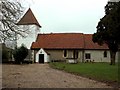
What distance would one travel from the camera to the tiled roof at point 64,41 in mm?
74125

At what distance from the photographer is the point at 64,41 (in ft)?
249

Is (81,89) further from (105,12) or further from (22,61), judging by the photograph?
(22,61)

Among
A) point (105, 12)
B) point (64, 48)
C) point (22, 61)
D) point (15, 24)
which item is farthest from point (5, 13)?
point (64, 48)

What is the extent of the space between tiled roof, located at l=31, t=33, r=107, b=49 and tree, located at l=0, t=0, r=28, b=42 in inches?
2178

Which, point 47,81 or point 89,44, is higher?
point 89,44

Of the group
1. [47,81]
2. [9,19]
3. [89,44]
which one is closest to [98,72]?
[47,81]

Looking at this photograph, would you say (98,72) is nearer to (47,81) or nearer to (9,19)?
(47,81)

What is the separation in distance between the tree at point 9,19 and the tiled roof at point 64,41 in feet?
181

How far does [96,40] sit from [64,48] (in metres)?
20.6

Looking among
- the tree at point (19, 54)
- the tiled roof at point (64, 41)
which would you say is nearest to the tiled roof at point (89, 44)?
the tiled roof at point (64, 41)

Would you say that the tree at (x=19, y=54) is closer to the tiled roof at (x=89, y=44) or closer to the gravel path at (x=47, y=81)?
the tiled roof at (x=89, y=44)

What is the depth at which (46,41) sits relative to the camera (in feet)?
250

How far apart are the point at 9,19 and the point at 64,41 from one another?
191ft

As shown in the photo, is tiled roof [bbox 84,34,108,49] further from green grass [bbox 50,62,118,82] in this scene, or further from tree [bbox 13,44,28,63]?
green grass [bbox 50,62,118,82]
